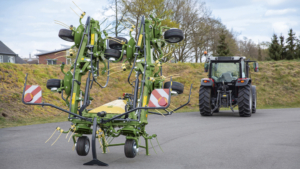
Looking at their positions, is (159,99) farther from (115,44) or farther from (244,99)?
(244,99)

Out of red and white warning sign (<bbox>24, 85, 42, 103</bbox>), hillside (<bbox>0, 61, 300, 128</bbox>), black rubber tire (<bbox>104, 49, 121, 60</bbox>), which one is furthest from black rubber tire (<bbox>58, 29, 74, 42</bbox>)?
hillside (<bbox>0, 61, 300, 128</bbox>)

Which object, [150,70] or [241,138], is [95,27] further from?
[241,138]

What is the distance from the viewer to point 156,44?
6.46m

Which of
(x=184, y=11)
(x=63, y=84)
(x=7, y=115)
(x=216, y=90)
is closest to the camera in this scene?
(x=63, y=84)

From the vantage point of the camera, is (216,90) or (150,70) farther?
(216,90)

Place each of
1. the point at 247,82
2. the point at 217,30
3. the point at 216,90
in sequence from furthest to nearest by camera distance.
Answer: the point at 217,30, the point at 216,90, the point at 247,82

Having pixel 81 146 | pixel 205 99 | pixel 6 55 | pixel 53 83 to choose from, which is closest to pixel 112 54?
pixel 53 83

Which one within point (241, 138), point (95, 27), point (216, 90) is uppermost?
point (95, 27)

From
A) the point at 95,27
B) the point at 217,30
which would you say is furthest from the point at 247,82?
the point at 217,30

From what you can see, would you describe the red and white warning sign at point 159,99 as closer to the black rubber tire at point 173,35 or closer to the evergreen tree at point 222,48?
the black rubber tire at point 173,35

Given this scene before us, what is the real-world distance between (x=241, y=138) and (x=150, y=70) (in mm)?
3855

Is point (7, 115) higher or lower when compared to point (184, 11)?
lower

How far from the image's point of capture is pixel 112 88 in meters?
22.2

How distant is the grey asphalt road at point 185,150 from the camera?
556cm
